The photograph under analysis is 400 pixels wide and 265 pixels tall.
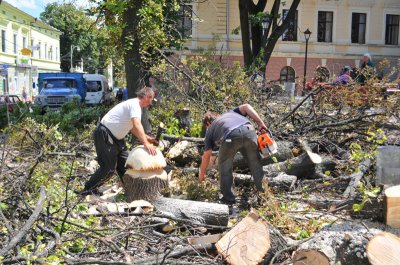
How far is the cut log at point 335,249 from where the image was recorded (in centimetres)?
377

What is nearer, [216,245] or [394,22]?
[216,245]

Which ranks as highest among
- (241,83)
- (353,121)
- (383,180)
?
(241,83)

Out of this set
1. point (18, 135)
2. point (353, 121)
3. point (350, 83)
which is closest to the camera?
point (353, 121)

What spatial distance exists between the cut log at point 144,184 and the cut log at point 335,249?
7.48 ft

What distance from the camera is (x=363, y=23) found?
3447 centimetres

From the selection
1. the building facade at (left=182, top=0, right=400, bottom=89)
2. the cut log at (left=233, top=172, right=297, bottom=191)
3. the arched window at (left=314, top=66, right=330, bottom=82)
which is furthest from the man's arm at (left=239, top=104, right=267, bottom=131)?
the building facade at (left=182, top=0, right=400, bottom=89)

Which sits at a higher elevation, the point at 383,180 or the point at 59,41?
the point at 59,41

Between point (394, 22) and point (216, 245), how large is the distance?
3490cm

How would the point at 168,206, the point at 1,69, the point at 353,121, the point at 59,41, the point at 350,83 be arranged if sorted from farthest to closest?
1. the point at 59,41
2. the point at 1,69
3. the point at 350,83
4. the point at 353,121
5. the point at 168,206

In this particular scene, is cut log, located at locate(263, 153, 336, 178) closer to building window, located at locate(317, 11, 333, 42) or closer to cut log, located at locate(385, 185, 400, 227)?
cut log, located at locate(385, 185, 400, 227)

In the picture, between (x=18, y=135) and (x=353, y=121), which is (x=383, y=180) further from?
(x=18, y=135)

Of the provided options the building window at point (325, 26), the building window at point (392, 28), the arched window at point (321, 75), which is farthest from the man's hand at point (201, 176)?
the building window at point (392, 28)

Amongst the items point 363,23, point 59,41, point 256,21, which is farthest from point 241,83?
point 59,41

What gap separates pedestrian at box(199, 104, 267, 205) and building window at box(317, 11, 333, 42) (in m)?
30.0
